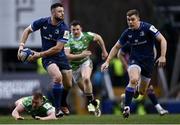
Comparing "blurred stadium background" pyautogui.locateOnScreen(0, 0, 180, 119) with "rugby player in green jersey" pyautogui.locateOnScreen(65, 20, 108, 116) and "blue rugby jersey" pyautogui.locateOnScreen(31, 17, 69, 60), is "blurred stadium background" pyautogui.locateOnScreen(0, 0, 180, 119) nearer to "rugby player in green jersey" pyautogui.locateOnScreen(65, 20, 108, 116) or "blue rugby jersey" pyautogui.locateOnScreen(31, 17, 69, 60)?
"rugby player in green jersey" pyautogui.locateOnScreen(65, 20, 108, 116)

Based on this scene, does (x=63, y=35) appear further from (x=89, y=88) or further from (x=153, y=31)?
(x=89, y=88)

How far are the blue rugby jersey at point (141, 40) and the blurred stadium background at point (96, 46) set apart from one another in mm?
7970

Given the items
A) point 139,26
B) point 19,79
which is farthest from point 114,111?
point 139,26

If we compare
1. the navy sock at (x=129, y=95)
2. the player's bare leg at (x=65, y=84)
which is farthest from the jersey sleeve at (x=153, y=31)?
the player's bare leg at (x=65, y=84)

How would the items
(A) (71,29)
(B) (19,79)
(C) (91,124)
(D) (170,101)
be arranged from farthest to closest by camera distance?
(B) (19,79)
(D) (170,101)
(A) (71,29)
(C) (91,124)

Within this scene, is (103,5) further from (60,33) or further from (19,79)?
(60,33)

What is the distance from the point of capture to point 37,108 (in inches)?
933

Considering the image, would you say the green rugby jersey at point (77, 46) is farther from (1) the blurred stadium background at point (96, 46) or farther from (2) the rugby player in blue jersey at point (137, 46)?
(1) the blurred stadium background at point (96, 46)

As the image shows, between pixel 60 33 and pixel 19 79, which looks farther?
pixel 19 79

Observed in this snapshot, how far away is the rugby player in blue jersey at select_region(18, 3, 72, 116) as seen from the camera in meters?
23.6

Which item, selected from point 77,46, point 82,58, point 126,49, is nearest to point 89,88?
point 82,58

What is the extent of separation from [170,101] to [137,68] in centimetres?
825

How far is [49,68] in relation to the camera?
23719mm

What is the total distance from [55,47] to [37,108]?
4.39 feet
